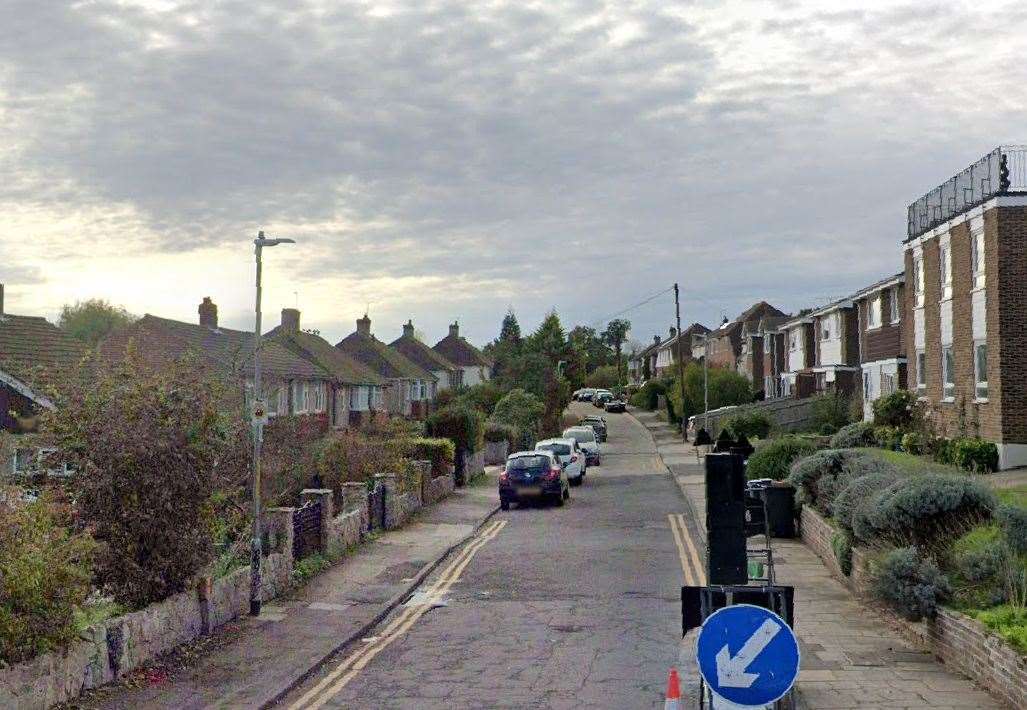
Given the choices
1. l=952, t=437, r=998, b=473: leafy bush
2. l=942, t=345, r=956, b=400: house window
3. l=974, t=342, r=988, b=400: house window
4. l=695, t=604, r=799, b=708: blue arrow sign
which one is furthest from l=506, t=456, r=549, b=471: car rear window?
l=695, t=604, r=799, b=708: blue arrow sign

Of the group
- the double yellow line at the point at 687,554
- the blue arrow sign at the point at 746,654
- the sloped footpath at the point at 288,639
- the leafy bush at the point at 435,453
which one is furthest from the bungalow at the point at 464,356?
the blue arrow sign at the point at 746,654

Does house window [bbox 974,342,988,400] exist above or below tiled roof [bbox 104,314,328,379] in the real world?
below

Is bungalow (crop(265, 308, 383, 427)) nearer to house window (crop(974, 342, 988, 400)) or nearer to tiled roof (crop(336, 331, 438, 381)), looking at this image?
tiled roof (crop(336, 331, 438, 381))

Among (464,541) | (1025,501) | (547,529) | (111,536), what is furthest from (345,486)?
(1025,501)

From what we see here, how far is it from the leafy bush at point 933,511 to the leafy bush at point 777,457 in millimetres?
12938

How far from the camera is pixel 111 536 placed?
12000 millimetres

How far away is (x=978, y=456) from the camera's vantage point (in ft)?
92.8

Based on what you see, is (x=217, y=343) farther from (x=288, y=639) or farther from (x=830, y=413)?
(x=288, y=639)

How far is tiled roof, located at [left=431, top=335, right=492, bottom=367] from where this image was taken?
350 ft

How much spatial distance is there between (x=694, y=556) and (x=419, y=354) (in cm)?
7311

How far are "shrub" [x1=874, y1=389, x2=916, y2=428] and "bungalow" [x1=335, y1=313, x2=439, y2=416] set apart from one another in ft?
128

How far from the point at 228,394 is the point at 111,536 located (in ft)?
8.08

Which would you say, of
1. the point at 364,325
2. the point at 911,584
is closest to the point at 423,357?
the point at 364,325

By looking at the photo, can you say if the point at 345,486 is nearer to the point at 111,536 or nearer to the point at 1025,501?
the point at 111,536
